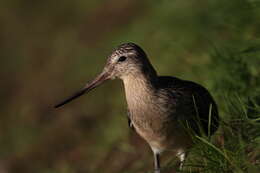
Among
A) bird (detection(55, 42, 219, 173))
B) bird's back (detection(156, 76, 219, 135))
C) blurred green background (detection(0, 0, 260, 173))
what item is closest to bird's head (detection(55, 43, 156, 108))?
bird (detection(55, 42, 219, 173))

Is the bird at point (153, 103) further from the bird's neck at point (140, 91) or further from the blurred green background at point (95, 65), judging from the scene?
the blurred green background at point (95, 65)

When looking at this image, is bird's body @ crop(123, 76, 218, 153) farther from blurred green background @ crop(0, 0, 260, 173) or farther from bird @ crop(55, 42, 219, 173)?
blurred green background @ crop(0, 0, 260, 173)

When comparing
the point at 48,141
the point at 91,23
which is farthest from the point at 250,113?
the point at 91,23

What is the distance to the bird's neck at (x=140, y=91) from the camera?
5.85 meters

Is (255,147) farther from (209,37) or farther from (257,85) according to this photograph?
(209,37)

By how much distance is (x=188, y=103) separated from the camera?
6.03 meters

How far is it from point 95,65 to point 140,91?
6.03 metres

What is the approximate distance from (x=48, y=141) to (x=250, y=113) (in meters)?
5.16

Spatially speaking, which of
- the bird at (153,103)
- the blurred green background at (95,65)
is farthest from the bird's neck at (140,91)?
the blurred green background at (95,65)

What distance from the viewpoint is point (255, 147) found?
521cm

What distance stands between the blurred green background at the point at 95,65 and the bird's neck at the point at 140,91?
717 mm

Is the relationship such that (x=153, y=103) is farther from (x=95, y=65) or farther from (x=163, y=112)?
(x=95, y=65)

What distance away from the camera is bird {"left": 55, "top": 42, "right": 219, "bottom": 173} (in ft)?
19.2

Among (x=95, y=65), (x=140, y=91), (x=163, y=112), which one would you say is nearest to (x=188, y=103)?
(x=163, y=112)
